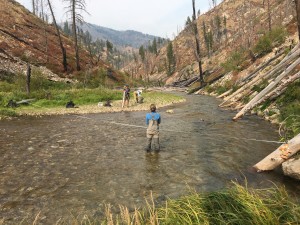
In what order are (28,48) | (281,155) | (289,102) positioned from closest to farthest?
(281,155) → (289,102) → (28,48)

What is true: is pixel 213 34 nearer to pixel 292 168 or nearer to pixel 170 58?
pixel 170 58

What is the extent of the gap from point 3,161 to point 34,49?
42.2 meters

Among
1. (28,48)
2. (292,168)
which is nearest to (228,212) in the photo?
(292,168)

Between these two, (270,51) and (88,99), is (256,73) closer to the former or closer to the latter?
(270,51)

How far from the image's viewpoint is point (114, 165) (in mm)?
9531

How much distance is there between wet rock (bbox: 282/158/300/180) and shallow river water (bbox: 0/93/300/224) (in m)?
0.17

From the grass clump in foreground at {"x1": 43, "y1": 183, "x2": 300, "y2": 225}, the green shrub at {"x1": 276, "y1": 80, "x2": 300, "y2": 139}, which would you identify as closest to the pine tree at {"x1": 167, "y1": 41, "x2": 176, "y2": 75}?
the green shrub at {"x1": 276, "y1": 80, "x2": 300, "y2": 139}

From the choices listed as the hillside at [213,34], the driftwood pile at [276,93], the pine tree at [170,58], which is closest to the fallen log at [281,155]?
the driftwood pile at [276,93]

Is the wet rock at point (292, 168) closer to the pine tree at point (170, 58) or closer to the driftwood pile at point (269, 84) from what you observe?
the driftwood pile at point (269, 84)

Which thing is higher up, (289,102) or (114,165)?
(289,102)

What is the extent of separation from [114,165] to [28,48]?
44.0 metres

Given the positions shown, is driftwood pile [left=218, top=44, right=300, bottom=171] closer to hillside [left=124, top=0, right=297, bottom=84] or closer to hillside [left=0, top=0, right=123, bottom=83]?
hillside [left=0, top=0, right=123, bottom=83]

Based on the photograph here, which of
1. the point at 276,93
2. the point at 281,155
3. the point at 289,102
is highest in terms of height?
the point at 276,93

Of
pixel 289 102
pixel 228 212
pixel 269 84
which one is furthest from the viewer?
pixel 269 84
